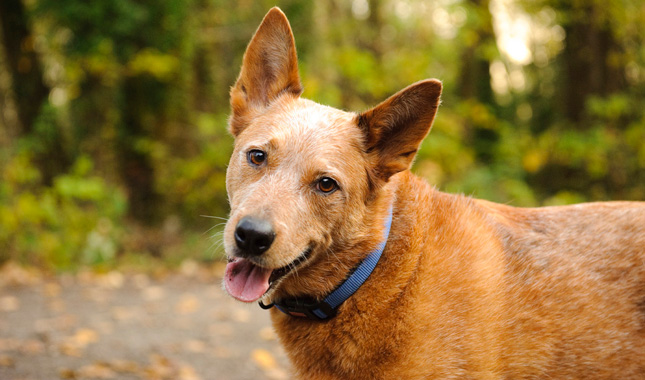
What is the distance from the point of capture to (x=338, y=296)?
2.66 meters

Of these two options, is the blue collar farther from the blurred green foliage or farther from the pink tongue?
the blurred green foliage

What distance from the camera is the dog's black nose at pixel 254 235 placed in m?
2.45

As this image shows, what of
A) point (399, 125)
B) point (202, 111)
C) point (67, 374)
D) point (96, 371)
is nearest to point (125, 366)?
point (96, 371)

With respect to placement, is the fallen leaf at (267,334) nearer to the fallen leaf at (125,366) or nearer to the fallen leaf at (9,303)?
the fallen leaf at (125,366)

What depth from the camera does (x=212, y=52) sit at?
37.9 ft

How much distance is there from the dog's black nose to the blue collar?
1.44ft

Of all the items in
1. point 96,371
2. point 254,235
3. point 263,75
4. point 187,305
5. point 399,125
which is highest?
point 263,75

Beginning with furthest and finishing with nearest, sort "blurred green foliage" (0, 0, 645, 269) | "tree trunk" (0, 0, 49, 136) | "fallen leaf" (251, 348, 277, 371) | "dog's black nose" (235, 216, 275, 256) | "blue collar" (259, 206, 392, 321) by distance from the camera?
1. "tree trunk" (0, 0, 49, 136)
2. "blurred green foliage" (0, 0, 645, 269)
3. "fallen leaf" (251, 348, 277, 371)
4. "blue collar" (259, 206, 392, 321)
5. "dog's black nose" (235, 216, 275, 256)

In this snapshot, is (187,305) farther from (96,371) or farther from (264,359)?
(96,371)

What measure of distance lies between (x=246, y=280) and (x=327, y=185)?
67cm

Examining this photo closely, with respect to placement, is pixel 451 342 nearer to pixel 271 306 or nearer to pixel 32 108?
pixel 271 306

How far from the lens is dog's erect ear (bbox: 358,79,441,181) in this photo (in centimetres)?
271

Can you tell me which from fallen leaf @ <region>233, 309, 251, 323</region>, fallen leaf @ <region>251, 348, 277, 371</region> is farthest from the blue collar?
fallen leaf @ <region>233, 309, 251, 323</region>

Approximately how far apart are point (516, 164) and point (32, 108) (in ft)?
33.9
